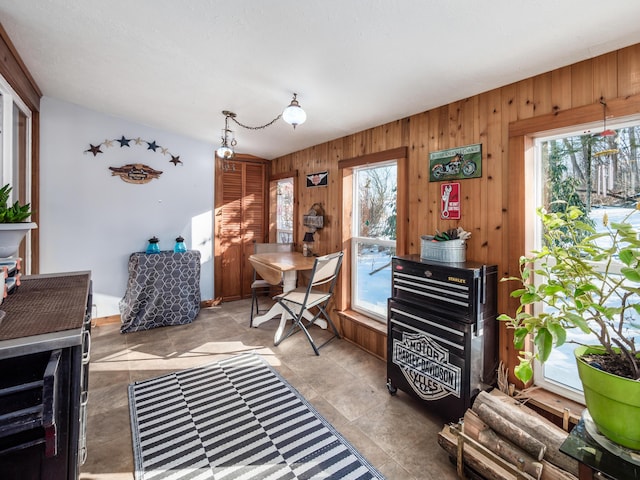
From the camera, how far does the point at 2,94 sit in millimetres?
2279

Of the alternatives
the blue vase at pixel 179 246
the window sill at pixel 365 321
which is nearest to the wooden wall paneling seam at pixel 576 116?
the window sill at pixel 365 321

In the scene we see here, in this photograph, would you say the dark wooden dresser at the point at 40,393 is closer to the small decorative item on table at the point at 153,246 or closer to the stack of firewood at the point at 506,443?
the stack of firewood at the point at 506,443

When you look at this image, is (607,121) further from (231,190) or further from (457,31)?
(231,190)

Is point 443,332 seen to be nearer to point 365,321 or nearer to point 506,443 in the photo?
point 506,443

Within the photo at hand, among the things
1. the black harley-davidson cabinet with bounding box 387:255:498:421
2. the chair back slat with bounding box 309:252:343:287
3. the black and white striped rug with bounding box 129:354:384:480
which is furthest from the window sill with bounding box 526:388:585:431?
the chair back slat with bounding box 309:252:343:287

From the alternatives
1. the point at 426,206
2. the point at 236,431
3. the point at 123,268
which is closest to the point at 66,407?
the point at 236,431

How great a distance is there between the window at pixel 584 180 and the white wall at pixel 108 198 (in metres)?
3.99

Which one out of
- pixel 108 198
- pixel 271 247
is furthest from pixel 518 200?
pixel 108 198

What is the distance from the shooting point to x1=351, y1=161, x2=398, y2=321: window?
121 inches

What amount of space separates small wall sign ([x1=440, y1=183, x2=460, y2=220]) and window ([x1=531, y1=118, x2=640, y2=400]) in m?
0.49

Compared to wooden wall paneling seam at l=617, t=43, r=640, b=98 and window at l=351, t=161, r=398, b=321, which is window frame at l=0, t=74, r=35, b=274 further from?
wooden wall paneling seam at l=617, t=43, r=640, b=98

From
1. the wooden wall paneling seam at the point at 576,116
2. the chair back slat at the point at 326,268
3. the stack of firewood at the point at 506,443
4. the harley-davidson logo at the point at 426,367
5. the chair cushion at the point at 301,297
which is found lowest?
the stack of firewood at the point at 506,443

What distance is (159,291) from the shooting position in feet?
12.4

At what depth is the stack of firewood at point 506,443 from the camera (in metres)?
1.40
